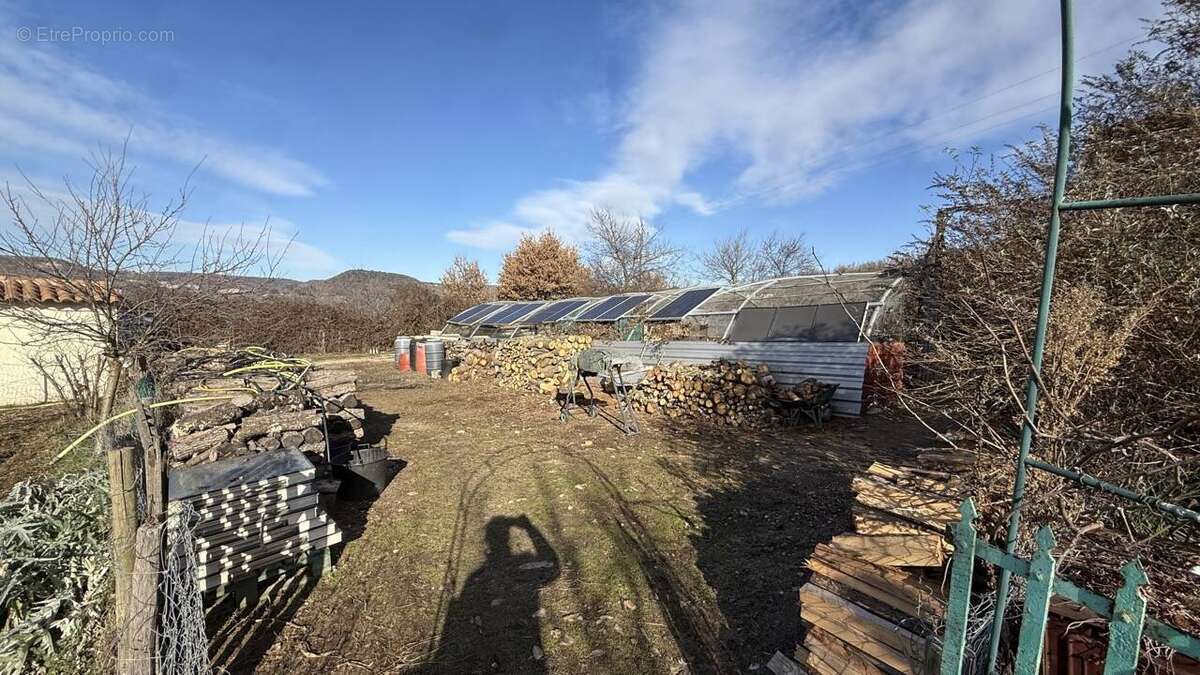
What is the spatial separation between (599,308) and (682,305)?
339cm

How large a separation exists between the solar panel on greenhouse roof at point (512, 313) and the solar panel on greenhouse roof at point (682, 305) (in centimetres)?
674

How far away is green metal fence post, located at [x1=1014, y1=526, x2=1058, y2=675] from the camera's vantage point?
1.30 m

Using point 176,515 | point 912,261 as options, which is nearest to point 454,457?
point 176,515

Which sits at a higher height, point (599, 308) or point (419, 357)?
point (599, 308)

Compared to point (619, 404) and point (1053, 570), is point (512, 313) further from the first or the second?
point (1053, 570)

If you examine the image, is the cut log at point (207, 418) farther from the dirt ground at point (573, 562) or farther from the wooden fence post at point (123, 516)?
the wooden fence post at point (123, 516)

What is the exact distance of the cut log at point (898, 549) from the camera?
2598 millimetres

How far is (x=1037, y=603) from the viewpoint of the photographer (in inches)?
52.9

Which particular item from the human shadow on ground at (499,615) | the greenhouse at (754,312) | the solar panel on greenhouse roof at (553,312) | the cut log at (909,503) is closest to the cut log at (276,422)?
the human shadow on ground at (499,615)

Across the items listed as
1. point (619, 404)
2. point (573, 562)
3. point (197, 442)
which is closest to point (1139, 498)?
point (573, 562)

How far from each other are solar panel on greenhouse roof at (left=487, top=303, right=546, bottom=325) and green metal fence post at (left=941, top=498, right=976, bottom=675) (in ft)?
53.9

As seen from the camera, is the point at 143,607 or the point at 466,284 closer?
A: the point at 143,607

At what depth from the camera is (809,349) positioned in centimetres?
914

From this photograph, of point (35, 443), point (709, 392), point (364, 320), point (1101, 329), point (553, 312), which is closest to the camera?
point (1101, 329)
